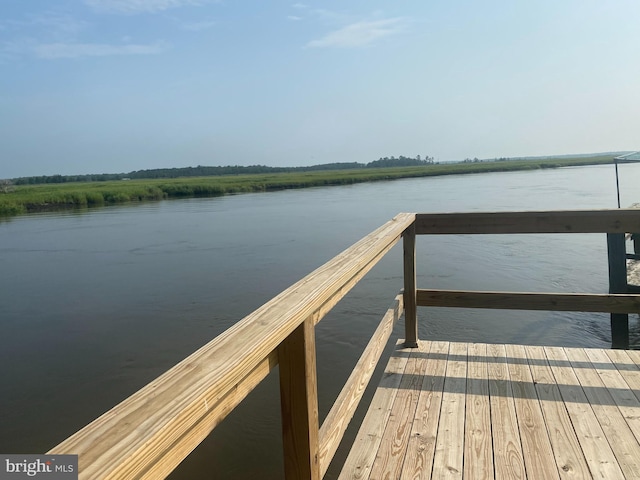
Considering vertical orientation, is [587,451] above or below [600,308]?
below

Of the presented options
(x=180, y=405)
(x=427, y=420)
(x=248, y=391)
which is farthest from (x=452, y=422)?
(x=180, y=405)

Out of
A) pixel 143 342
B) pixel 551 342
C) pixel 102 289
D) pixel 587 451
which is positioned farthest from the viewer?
pixel 102 289

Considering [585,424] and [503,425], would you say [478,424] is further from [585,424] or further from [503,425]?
[585,424]

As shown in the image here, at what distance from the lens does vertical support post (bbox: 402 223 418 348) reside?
3.65m

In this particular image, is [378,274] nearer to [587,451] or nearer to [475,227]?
[475,227]

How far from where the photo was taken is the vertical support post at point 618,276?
5.18 metres

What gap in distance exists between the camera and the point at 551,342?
704cm

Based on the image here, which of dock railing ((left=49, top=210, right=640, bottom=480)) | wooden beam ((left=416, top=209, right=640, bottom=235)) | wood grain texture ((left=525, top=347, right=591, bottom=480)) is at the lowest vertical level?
wood grain texture ((left=525, top=347, right=591, bottom=480))

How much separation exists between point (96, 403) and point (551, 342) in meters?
6.05

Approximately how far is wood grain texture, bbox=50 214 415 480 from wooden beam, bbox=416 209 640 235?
2.35m

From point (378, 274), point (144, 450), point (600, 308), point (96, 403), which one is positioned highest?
point (144, 450)

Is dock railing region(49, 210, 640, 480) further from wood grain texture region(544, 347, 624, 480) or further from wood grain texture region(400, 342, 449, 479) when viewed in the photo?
wood grain texture region(544, 347, 624, 480)

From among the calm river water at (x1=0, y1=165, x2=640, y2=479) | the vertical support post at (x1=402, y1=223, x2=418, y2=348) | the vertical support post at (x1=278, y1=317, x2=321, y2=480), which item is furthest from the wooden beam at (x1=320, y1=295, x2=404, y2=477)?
the calm river water at (x1=0, y1=165, x2=640, y2=479)

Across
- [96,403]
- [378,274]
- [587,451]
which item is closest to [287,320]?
[587,451]
